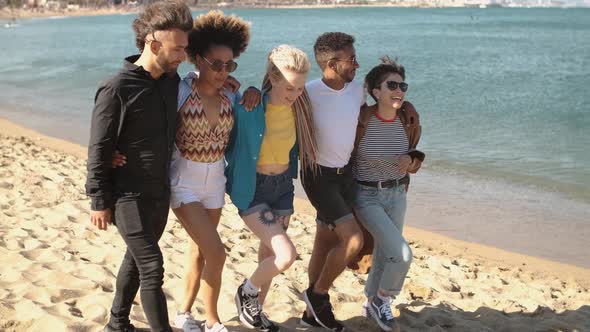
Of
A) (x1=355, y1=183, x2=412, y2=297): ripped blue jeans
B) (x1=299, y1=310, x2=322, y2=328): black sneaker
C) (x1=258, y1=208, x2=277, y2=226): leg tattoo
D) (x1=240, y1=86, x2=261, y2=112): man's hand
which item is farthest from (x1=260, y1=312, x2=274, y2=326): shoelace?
(x1=240, y1=86, x2=261, y2=112): man's hand

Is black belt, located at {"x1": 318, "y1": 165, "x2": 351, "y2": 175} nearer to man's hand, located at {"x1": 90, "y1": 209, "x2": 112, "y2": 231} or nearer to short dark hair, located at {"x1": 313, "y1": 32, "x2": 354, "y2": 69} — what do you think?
short dark hair, located at {"x1": 313, "y1": 32, "x2": 354, "y2": 69}

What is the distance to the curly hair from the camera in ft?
13.0

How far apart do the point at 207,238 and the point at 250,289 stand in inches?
21.9

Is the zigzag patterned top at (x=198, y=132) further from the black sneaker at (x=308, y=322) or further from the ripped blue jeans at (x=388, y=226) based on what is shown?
the black sneaker at (x=308, y=322)

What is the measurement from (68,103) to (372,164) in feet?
55.9

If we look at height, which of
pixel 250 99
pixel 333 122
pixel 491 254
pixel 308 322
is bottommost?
pixel 491 254

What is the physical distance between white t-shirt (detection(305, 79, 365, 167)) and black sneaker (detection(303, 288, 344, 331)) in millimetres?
867

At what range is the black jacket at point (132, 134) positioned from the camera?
11.5 ft

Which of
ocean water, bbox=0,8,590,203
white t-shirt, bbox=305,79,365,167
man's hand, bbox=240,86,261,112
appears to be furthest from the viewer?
ocean water, bbox=0,8,590,203

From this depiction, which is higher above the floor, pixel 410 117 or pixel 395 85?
pixel 395 85

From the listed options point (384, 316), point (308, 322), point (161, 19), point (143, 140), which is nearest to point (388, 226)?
point (384, 316)

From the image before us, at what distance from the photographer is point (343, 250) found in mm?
4305

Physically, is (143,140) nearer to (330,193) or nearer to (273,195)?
(273,195)

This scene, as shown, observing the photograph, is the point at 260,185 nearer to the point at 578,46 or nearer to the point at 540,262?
the point at 540,262
